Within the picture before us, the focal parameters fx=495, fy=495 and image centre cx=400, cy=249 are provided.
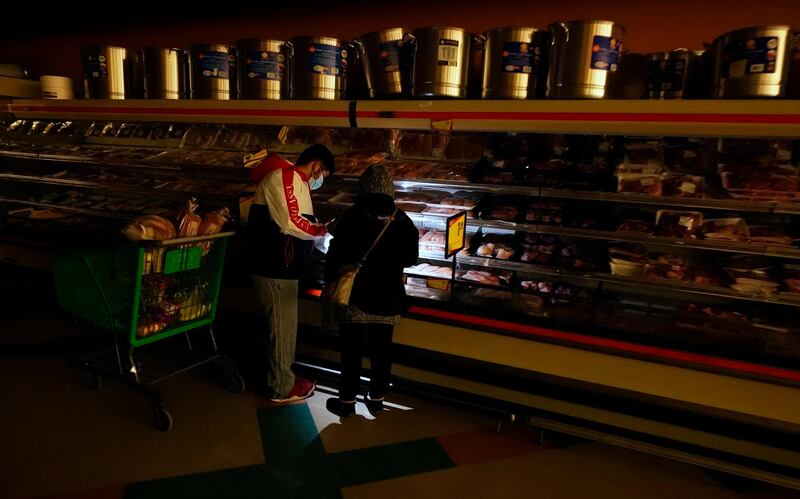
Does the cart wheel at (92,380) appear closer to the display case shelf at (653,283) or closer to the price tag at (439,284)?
the price tag at (439,284)

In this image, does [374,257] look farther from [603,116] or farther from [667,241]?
[667,241]

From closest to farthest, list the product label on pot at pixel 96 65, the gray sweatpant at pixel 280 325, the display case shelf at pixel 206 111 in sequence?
1. the gray sweatpant at pixel 280 325
2. the display case shelf at pixel 206 111
3. the product label on pot at pixel 96 65

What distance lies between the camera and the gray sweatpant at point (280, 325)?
311cm

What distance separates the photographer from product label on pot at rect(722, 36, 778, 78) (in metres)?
2.35

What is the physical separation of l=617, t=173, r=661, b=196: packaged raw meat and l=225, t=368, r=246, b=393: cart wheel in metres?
2.73

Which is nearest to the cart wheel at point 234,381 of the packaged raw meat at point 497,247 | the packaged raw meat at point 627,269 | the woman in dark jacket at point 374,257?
the woman in dark jacket at point 374,257

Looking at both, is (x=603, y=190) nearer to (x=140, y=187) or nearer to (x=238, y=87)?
(x=238, y=87)

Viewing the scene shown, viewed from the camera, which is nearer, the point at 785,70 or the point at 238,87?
the point at 785,70

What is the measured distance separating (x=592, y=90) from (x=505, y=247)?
1101mm

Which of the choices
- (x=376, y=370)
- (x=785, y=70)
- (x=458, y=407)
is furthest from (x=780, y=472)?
(x=376, y=370)

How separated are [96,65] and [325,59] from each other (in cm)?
220

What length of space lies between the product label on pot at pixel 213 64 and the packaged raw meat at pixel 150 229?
4.13 feet

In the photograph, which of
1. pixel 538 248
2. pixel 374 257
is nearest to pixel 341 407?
pixel 374 257

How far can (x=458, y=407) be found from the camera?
123 inches
